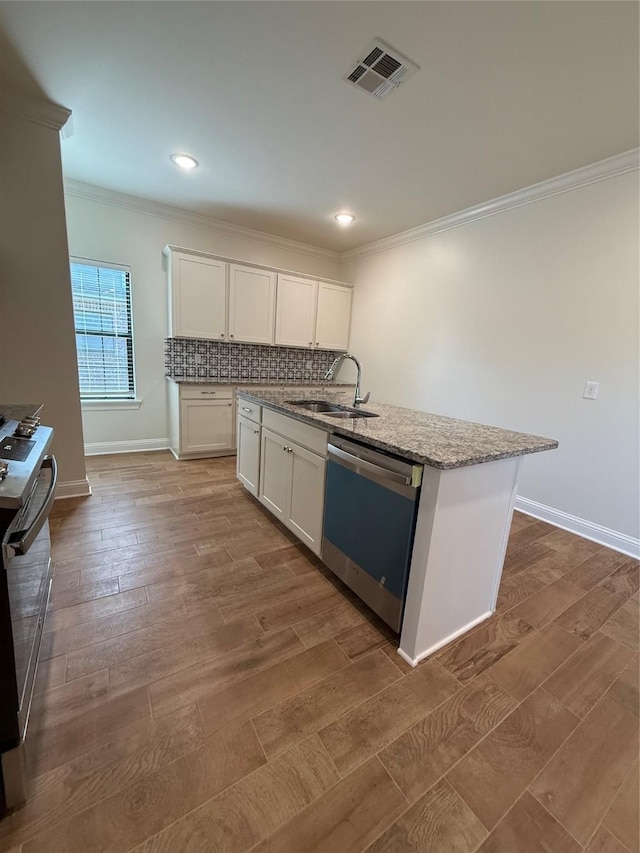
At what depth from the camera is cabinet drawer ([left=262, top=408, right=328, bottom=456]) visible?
6.18 feet

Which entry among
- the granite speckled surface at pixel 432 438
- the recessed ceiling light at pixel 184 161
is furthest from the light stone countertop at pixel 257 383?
the recessed ceiling light at pixel 184 161

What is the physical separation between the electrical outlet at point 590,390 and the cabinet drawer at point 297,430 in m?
2.13

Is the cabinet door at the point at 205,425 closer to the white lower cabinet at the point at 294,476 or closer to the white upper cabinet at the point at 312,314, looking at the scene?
the white upper cabinet at the point at 312,314

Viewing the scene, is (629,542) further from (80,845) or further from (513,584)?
(80,845)

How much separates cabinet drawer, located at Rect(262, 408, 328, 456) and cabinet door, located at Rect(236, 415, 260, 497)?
0.22 m

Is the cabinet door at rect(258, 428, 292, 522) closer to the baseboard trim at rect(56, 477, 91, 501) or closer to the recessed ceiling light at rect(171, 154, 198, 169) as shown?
the baseboard trim at rect(56, 477, 91, 501)

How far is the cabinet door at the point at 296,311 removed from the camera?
424 cm

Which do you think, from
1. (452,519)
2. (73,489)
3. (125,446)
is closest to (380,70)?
(452,519)

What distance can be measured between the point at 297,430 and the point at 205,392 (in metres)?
2.04

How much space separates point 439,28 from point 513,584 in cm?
279

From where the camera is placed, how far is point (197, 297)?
3.68 metres

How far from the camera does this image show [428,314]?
149 inches

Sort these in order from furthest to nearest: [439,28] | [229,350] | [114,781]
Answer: [229,350], [439,28], [114,781]

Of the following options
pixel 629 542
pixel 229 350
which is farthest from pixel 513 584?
pixel 229 350
